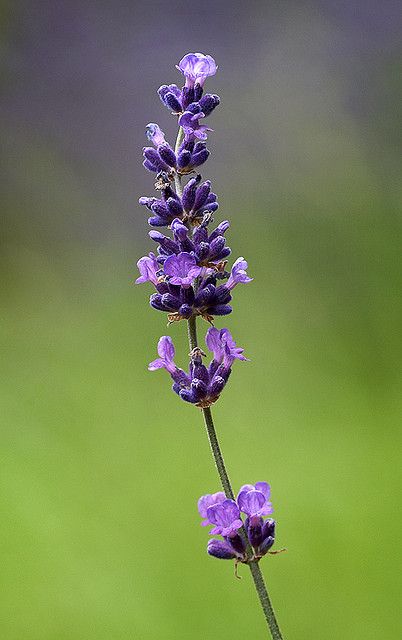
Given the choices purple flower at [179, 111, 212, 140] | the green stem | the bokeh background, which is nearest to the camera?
the green stem

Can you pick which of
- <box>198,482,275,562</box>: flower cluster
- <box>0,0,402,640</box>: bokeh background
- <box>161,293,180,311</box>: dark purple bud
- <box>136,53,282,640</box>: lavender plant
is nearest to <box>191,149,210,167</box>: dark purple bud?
<box>136,53,282,640</box>: lavender plant

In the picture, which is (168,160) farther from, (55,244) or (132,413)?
(55,244)

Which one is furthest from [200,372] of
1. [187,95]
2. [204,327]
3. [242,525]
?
[204,327]

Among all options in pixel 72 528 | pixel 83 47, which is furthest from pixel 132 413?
pixel 83 47

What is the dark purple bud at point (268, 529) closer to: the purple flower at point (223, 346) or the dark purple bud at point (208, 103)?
the purple flower at point (223, 346)

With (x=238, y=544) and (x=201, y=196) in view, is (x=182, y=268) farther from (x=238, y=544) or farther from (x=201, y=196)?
(x=238, y=544)

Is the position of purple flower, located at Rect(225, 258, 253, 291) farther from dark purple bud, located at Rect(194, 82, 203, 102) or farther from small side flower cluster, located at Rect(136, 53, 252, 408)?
dark purple bud, located at Rect(194, 82, 203, 102)
